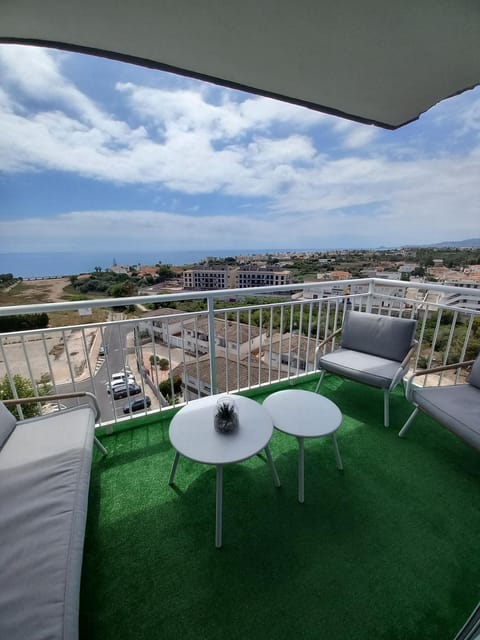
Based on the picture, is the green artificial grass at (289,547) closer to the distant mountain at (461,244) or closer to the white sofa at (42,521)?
the white sofa at (42,521)

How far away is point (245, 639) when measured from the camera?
1.08 metres

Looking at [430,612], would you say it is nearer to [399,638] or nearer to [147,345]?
[399,638]

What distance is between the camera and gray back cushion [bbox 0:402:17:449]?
1596mm

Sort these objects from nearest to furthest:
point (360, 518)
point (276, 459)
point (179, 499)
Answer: point (360, 518), point (179, 499), point (276, 459)

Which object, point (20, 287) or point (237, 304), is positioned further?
point (237, 304)

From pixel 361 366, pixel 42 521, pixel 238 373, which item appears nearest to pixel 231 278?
pixel 238 373

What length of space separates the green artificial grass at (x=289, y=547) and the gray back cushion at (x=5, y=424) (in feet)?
2.15

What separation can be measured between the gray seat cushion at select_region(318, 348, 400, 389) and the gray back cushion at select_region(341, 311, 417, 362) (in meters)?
0.08

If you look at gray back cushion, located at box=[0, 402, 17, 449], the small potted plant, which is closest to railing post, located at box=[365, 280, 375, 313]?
the small potted plant

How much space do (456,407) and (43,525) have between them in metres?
2.62

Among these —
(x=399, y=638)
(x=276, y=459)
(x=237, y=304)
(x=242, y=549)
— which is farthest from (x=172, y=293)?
(x=399, y=638)

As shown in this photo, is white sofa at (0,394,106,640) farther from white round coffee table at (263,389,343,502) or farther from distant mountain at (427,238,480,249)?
distant mountain at (427,238,480,249)

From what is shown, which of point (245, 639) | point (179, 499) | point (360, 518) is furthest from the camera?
point (179, 499)

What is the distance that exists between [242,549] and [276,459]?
28.2 inches
